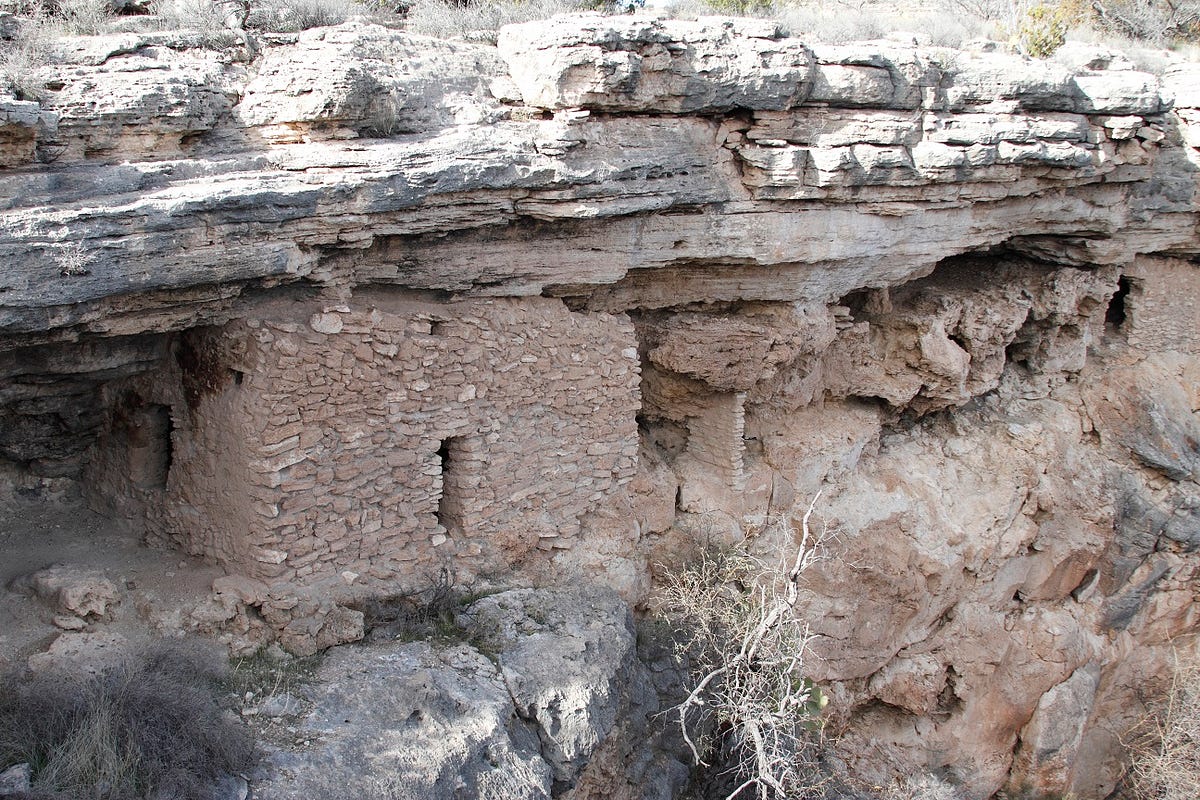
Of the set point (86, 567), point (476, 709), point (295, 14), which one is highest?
point (295, 14)

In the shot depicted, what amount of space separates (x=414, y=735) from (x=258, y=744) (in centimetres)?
77

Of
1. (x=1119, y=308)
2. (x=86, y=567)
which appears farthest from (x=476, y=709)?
(x=1119, y=308)

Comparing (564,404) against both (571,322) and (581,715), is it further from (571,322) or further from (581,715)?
(581,715)

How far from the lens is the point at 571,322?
6715 mm

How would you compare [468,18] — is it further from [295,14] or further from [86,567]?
[86,567]

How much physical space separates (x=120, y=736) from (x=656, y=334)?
172 inches

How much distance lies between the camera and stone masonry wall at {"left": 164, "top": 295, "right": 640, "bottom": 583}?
18.8ft

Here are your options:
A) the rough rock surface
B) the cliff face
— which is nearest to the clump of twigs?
the cliff face

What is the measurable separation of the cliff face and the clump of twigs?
469 millimetres

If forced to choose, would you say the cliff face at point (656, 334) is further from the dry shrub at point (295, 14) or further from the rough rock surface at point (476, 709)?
the rough rock surface at point (476, 709)

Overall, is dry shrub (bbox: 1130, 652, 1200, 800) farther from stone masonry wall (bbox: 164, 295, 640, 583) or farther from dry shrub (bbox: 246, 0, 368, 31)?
dry shrub (bbox: 246, 0, 368, 31)

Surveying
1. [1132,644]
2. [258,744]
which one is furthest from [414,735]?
[1132,644]

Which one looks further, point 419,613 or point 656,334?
point 656,334

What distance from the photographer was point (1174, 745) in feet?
29.5
